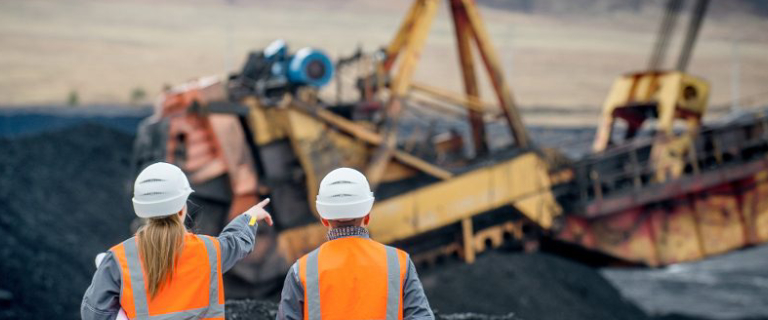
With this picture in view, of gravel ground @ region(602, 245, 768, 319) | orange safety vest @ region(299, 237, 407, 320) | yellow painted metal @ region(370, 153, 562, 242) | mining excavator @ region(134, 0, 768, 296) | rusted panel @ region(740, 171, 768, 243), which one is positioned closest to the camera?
orange safety vest @ region(299, 237, 407, 320)

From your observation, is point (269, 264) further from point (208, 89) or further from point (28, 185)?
point (28, 185)

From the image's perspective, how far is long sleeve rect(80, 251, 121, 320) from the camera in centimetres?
246

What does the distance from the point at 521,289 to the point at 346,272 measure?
17.7 feet

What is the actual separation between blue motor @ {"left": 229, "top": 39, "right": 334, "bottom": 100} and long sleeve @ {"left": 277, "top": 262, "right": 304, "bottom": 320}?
5075mm

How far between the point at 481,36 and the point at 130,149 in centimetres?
948

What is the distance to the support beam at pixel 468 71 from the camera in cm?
809

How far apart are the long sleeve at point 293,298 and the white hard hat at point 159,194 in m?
0.46

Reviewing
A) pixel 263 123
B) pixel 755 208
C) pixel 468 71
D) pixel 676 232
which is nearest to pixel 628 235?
pixel 676 232

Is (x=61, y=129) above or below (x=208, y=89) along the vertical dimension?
below

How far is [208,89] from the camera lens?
24.2 feet

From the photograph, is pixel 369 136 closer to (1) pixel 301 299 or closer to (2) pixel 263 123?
(2) pixel 263 123

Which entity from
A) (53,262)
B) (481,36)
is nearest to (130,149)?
(53,262)

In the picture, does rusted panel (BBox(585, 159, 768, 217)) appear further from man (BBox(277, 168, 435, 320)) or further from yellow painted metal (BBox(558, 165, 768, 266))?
man (BBox(277, 168, 435, 320))

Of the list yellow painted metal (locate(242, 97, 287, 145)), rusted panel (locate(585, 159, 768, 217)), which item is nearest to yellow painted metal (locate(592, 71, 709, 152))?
rusted panel (locate(585, 159, 768, 217))
